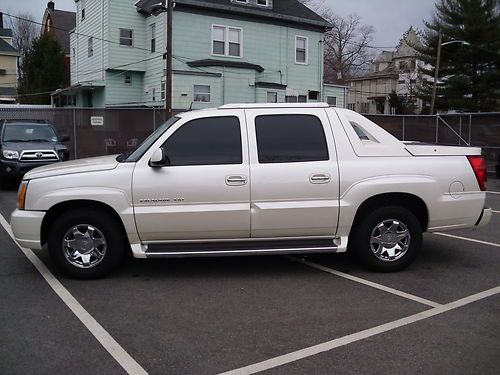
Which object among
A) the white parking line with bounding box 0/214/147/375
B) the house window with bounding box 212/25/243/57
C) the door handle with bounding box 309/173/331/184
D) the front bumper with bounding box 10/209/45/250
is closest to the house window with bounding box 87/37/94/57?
the house window with bounding box 212/25/243/57

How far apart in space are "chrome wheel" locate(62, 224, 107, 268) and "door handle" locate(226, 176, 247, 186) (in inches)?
57.2

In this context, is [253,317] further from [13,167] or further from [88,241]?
[13,167]

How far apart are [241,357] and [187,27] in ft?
82.8

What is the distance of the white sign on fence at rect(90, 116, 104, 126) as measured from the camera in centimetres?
2098

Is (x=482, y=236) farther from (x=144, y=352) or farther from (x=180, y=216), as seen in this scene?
(x=144, y=352)

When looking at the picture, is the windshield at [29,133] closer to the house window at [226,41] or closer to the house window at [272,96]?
the house window at [226,41]

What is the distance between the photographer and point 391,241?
617cm

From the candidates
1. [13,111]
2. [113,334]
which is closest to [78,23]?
[13,111]

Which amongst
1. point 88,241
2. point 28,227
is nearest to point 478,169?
point 88,241

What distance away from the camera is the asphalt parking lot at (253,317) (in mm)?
3930

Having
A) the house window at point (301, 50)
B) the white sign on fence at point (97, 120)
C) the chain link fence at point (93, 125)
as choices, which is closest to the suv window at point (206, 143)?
the chain link fence at point (93, 125)

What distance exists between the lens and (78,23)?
34.3 meters

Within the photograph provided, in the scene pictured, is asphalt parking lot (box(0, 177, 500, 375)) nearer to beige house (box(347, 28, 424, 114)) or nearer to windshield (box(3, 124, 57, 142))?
windshield (box(3, 124, 57, 142))

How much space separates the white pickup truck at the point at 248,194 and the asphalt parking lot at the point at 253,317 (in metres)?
0.39
